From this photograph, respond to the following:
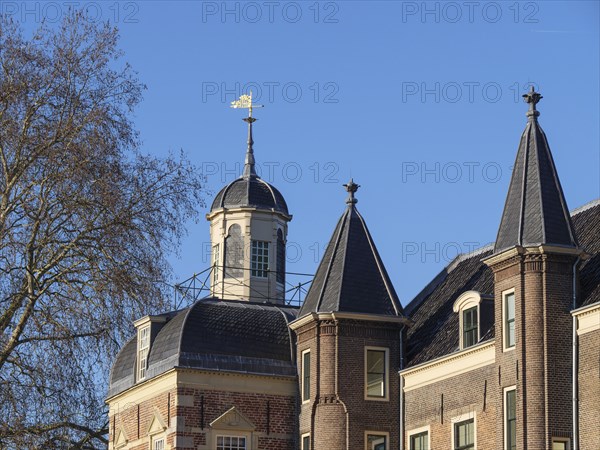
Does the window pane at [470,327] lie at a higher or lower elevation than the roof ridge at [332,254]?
lower

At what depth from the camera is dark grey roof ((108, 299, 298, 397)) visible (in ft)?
161

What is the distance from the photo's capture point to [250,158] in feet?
193

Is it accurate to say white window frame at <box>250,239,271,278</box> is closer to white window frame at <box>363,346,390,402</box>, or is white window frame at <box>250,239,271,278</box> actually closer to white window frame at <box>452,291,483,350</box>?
white window frame at <box>363,346,390,402</box>

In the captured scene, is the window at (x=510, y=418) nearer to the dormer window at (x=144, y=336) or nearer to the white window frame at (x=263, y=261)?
the dormer window at (x=144, y=336)

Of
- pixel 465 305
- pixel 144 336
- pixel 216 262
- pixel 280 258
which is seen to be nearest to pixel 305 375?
pixel 144 336

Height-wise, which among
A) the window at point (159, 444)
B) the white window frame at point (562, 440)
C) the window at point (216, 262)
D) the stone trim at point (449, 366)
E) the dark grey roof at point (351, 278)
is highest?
the window at point (216, 262)

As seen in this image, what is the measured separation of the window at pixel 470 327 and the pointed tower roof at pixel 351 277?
179 inches

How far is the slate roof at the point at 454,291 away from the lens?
42.2m

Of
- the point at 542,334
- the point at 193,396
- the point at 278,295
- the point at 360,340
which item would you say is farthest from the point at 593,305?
the point at 278,295

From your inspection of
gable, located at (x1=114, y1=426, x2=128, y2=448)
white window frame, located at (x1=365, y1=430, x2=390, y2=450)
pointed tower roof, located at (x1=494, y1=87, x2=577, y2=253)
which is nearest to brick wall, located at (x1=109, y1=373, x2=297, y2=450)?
gable, located at (x1=114, y1=426, x2=128, y2=448)

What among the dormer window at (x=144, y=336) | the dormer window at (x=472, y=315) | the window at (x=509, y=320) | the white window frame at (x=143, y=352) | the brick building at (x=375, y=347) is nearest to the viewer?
the brick building at (x=375, y=347)

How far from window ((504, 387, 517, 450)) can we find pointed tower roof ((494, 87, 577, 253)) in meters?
4.04

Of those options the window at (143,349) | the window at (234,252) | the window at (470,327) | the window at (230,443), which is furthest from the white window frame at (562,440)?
the window at (234,252)

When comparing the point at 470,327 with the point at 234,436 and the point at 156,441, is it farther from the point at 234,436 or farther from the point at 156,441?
the point at 156,441
